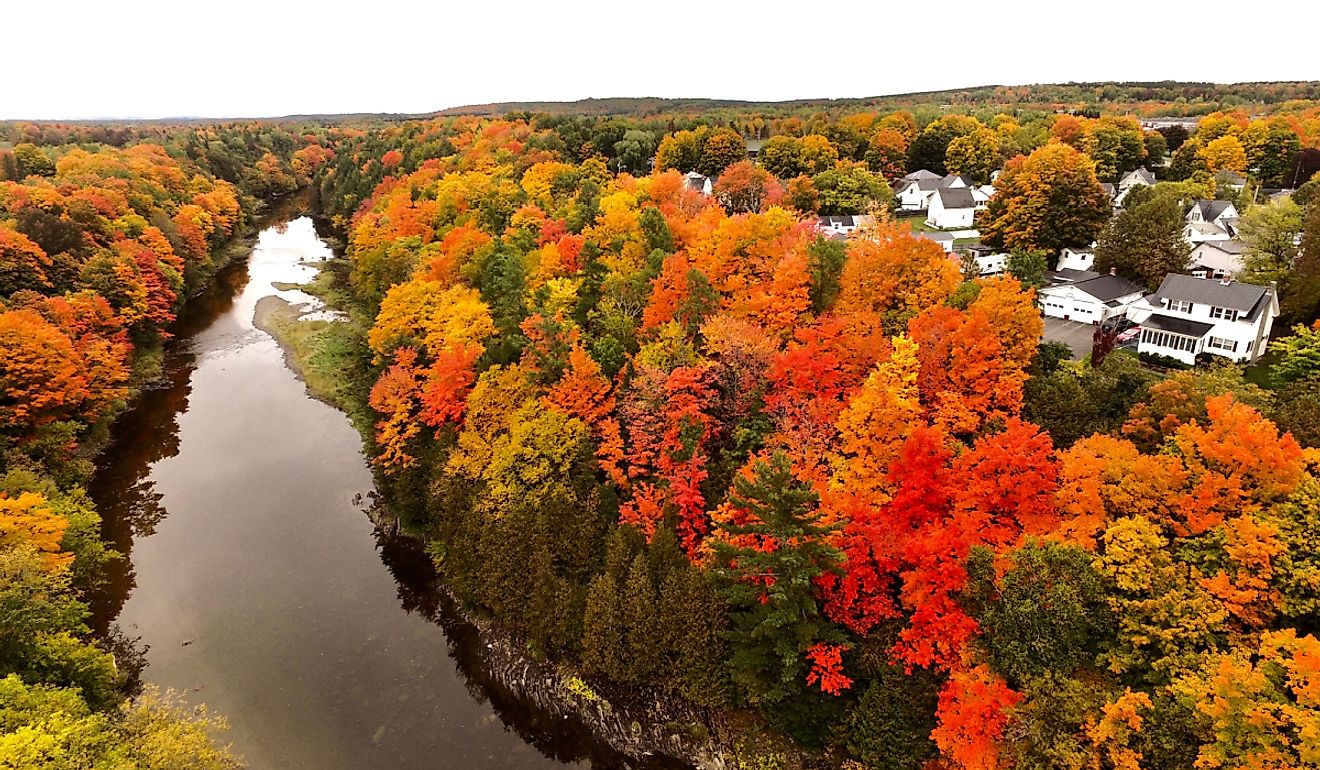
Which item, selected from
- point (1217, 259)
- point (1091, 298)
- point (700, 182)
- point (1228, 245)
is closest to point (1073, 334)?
point (1091, 298)

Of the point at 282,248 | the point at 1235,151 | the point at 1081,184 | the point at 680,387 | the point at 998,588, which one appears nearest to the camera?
the point at 998,588

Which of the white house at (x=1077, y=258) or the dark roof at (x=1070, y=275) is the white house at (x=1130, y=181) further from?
the dark roof at (x=1070, y=275)

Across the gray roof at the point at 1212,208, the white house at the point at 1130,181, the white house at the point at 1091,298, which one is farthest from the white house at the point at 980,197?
the white house at the point at 1091,298

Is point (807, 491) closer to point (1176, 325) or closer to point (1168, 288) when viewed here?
point (1176, 325)

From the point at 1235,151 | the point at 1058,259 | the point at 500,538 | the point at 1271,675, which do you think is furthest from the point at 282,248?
the point at 1235,151

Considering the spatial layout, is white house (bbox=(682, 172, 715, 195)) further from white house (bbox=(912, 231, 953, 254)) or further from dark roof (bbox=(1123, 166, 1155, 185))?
dark roof (bbox=(1123, 166, 1155, 185))

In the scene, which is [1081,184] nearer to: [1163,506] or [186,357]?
[1163,506]
